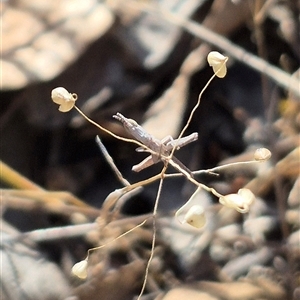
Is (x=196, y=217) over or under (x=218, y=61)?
under

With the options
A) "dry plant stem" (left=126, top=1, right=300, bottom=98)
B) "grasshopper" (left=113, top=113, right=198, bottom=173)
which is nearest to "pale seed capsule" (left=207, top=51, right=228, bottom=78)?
"grasshopper" (left=113, top=113, right=198, bottom=173)

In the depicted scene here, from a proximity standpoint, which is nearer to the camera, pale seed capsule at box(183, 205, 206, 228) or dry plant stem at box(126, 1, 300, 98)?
pale seed capsule at box(183, 205, 206, 228)

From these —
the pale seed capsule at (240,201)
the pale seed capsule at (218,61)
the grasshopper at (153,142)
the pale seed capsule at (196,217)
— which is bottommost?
the pale seed capsule at (196,217)

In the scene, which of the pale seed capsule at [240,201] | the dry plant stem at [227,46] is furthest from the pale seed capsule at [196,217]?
the dry plant stem at [227,46]

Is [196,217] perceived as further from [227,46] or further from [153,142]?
[227,46]

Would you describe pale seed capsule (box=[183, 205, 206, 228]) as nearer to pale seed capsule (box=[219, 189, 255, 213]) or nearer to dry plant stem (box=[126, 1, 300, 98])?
pale seed capsule (box=[219, 189, 255, 213])

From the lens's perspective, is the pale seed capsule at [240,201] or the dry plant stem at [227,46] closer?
the pale seed capsule at [240,201]

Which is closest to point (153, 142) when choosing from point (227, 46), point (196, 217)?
point (196, 217)

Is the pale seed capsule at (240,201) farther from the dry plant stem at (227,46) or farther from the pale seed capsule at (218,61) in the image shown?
the dry plant stem at (227,46)

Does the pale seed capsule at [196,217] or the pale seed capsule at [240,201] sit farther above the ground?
the pale seed capsule at [240,201]

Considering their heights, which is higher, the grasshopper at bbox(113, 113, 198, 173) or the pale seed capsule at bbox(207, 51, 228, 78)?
the pale seed capsule at bbox(207, 51, 228, 78)
